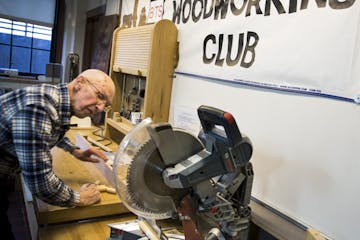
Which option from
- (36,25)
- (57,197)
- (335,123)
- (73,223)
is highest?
(36,25)

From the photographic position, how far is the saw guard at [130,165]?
82 centimetres

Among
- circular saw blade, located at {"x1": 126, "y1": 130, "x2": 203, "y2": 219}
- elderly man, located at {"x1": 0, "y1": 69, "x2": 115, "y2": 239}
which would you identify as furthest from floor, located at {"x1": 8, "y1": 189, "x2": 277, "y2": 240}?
circular saw blade, located at {"x1": 126, "y1": 130, "x2": 203, "y2": 219}

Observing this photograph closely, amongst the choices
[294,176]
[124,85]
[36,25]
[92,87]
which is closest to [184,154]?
A: [294,176]

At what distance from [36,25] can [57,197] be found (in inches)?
156

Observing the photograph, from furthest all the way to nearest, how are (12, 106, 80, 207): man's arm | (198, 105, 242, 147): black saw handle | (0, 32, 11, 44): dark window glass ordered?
(0, 32, 11, 44): dark window glass
(12, 106, 80, 207): man's arm
(198, 105, 242, 147): black saw handle

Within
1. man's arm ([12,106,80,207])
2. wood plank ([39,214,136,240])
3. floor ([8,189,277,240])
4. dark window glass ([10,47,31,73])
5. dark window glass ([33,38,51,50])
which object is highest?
dark window glass ([33,38,51,50])

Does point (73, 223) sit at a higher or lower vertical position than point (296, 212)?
lower

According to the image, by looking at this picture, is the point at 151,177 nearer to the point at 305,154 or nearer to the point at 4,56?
the point at 305,154

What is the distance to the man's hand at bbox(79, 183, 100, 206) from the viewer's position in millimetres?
1314

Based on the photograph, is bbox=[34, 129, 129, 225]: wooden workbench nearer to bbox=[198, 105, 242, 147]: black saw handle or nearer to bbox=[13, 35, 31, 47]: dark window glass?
bbox=[198, 105, 242, 147]: black saw handle

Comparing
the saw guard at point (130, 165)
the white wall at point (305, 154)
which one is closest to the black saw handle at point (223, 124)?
the saw guard at point (130, 165)

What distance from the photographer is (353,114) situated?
90 cm

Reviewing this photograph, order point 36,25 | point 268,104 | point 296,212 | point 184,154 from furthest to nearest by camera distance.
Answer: point 36,25, point 268,104, point 296,212, point 184,154

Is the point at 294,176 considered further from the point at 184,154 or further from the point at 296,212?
the point at 184,154
